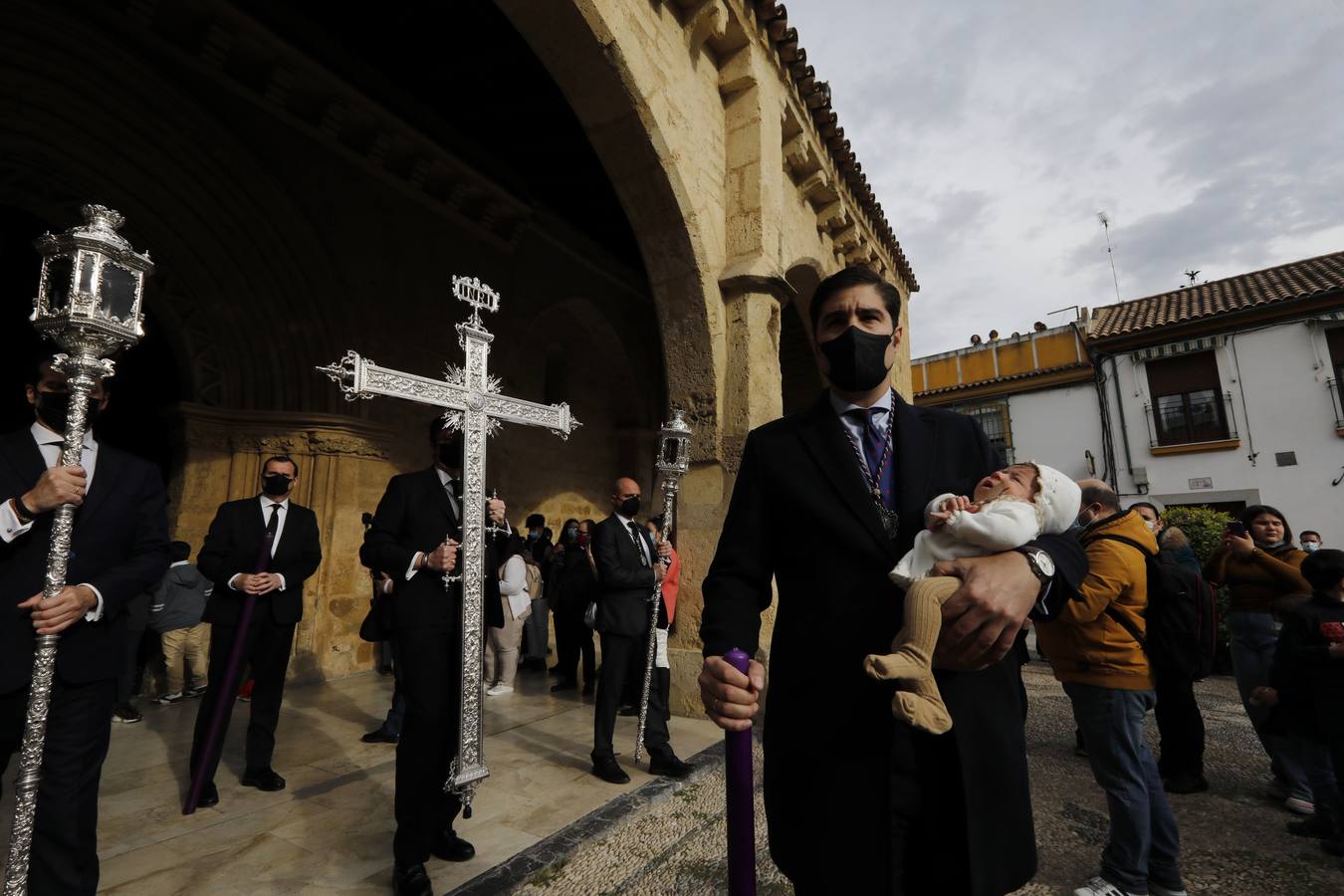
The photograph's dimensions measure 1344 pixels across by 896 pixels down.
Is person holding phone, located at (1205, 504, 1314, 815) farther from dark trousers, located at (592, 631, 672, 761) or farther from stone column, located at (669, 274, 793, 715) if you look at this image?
dark trousers, located at (592, 631, 672, 761)

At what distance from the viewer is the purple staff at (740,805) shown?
1305 millimetres

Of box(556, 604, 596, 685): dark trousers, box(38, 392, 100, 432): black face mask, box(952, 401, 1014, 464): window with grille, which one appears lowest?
box(556, 604, 596, 685): dark trousers

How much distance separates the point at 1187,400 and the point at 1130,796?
15.3m

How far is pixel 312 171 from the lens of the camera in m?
6.91

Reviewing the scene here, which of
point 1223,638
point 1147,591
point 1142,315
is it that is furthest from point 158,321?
point 1142,315

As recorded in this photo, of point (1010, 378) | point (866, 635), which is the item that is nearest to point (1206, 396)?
point (1010, 378)

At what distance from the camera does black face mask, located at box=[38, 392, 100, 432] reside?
7.55ft

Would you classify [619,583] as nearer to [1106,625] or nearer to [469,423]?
[469,423]

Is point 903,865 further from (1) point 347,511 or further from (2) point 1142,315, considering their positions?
(2) point 1142,315

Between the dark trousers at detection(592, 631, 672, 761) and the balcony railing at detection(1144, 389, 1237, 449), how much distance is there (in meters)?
15.1

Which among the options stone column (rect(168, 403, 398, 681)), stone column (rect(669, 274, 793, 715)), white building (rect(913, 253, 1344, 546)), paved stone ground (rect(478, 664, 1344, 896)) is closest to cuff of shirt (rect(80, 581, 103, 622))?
paved stone ground (rect(478, 664, 1344, 896))

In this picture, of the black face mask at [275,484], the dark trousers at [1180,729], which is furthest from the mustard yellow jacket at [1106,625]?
the black face mask at [275,484]

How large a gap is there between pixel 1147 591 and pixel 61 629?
4.27m

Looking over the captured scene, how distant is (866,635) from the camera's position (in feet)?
4.19
